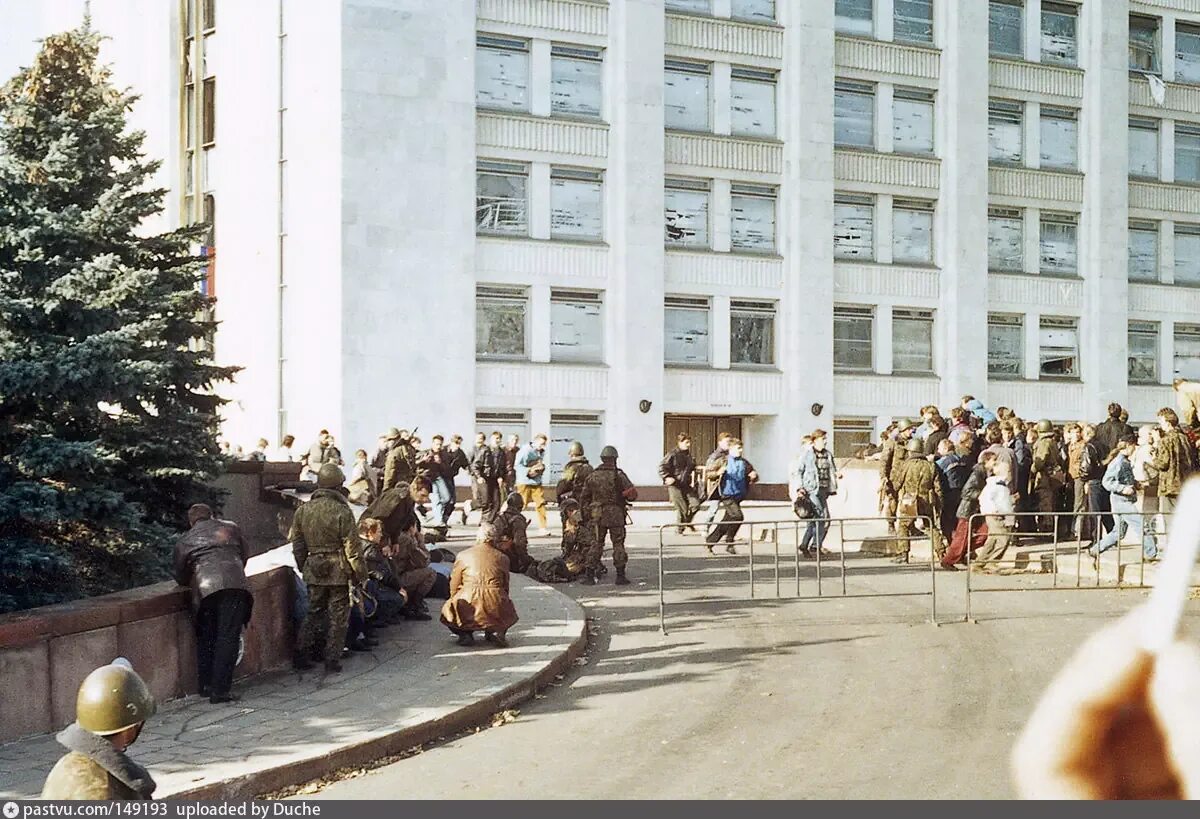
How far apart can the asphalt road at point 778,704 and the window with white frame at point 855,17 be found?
1109 inches

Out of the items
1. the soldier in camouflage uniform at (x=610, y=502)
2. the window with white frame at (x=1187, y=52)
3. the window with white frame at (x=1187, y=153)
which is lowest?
the soldier in camouflage uniform at (x=610, y=502)

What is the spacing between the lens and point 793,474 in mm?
22203

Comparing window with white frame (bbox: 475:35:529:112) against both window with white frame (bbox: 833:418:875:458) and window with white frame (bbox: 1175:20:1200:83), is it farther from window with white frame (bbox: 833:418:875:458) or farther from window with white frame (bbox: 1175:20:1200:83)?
window with white frame (bbox: 1175:20:1200:83)

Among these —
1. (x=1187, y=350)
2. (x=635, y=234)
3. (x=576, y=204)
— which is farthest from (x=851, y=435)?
(x=1187, y=350)

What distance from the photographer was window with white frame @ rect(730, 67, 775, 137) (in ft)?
138

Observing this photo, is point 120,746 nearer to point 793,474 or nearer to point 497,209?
point 793,474

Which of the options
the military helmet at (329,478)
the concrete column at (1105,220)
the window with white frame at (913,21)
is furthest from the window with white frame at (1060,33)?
the military helmet at (329,478)

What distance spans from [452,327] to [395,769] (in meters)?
29.5

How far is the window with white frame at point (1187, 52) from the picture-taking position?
45281mm

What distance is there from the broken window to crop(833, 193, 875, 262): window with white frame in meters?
4.71

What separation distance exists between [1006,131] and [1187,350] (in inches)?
383

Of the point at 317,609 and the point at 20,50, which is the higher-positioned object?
the point at 20,50

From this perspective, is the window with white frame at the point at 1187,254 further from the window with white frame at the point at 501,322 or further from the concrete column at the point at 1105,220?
the window with white frame at the point at 501,322

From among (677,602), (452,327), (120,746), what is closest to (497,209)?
(452,327)
